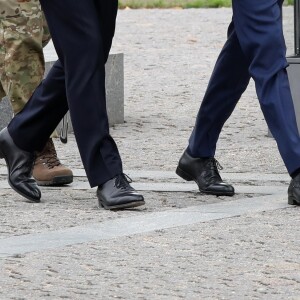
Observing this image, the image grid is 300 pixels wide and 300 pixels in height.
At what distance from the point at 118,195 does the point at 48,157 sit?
3.19 ft

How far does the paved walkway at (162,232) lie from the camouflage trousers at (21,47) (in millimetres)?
471

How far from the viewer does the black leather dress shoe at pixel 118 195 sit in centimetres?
600

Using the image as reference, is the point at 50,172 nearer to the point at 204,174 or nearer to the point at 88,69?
the point at 204,174

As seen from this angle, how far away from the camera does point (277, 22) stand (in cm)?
603

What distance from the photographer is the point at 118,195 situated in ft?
19.7

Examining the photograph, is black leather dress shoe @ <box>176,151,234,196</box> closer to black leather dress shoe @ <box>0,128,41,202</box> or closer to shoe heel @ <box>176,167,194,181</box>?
shoe heel @ <box>176,167,194,181</box>

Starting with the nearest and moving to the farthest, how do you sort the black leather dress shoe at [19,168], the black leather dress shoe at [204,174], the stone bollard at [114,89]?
the black leather dress shoe at [19,168] → the black leather dress shoe at [204,174] → the stone bollard at [114,89]

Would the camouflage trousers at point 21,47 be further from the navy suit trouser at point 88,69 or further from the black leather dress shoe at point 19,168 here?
the navy suit trouser at point 88,69

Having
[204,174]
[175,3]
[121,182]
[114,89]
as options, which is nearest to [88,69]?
[121,182]

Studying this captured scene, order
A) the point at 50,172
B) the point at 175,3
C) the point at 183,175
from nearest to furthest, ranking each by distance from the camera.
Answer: the point at 183,175 < the point at 50,172 < the point at 175,3

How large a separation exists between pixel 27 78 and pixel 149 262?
213 cm

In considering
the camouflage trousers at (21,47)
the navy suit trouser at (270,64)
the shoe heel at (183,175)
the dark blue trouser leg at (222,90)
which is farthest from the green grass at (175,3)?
the navy suit trouser at (270,64)

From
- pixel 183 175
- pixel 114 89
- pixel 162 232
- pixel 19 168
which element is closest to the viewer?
pixel 162 232

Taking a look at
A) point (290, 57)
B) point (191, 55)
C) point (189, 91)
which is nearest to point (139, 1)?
point (191, 55)
